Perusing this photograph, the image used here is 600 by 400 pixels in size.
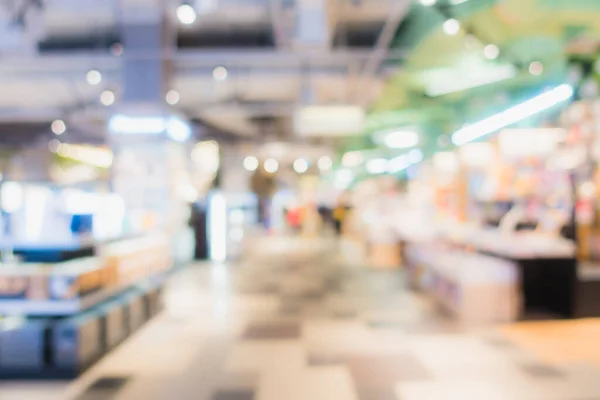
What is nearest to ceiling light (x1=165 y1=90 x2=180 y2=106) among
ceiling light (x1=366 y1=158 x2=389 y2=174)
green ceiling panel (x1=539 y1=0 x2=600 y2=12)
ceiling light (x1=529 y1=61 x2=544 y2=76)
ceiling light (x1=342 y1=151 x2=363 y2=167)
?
ceiling light (x1=529 y1=61 x2=544 y2=76)

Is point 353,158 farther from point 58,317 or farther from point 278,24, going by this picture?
point 58,317

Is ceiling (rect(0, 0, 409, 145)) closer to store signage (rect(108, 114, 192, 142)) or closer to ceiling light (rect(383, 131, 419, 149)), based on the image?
store signage (rect(108, 114, 192, 142))

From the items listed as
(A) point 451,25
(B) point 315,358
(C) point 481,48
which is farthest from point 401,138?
(B) point 315,358

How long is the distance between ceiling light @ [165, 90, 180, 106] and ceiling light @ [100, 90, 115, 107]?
4.72 feet

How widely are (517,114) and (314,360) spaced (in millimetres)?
4934

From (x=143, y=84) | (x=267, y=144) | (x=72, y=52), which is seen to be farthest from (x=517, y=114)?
(x=267, y=144)

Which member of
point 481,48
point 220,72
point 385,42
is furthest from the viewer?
point 220,72

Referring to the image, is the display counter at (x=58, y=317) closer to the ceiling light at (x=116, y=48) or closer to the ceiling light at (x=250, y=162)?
the ceiling light at (x=116, y=48)

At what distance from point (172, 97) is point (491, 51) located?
6412 mm

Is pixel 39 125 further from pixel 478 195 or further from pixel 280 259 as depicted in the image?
pixel 478 195

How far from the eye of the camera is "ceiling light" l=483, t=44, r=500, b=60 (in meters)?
7.86

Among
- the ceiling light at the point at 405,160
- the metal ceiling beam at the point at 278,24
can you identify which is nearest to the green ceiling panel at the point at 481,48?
the metal ceiling beam at the point at 278,24

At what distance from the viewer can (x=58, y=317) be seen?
4.57 meters

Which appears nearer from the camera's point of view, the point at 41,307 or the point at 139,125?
the point at 41,307
